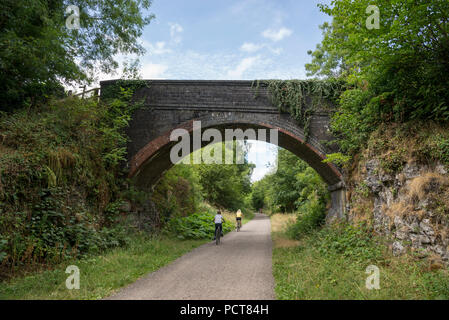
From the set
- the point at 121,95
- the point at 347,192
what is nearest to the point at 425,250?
the point at 347,192

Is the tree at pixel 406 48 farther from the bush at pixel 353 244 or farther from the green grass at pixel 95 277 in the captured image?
the green grass at pixel 95 277

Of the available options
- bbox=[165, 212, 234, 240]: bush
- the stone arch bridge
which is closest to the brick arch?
the stone arch bridge

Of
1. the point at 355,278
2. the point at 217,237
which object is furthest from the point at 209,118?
the point at 355,278

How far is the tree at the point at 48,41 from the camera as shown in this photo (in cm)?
688

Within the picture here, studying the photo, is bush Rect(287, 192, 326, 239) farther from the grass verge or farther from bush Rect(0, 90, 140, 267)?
bush Rect(0, 90, 140, 267)

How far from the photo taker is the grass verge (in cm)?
389

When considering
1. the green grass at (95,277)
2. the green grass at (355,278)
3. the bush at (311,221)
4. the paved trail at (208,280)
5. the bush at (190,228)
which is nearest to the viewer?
the green grass at (355,278)

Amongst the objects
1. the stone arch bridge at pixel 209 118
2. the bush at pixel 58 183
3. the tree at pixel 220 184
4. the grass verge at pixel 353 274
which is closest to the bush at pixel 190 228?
the stone arch bridge at pixel 209 118

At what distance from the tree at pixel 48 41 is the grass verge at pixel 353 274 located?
A: 26.6 ft

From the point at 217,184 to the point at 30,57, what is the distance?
63.8 feet

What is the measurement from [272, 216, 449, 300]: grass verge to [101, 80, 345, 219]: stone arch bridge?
3903mm

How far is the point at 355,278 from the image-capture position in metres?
4.49

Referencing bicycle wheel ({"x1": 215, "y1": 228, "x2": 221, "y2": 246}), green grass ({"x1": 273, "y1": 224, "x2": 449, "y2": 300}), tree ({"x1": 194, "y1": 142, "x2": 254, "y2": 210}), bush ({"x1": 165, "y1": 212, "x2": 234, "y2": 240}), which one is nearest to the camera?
green grass ({"x1": 273, "y1": 224, "x2": 449, "y2": 300})
